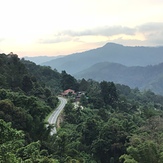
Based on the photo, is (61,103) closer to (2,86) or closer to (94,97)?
(94,97)

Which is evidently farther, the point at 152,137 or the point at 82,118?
the point at 82,118

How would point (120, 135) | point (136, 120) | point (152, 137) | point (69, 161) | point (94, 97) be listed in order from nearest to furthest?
point (69, 161) → point (152, 137) → point (120, 135) → point (136, 120) → point (94, 97)

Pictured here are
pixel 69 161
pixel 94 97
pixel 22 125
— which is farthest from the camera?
pixel 94 97

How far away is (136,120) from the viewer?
39.1m

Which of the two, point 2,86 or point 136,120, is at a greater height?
point 2,86

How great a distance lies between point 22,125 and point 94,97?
32852mm

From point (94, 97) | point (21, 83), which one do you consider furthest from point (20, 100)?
point (94, 97)

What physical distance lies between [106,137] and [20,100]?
321 inches

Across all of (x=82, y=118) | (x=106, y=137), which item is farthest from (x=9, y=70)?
(x=106, y=137)

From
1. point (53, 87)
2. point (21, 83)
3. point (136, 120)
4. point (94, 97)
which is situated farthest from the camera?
point (53, 87)

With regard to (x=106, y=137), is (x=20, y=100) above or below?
above

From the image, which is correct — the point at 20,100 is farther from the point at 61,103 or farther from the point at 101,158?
the point at 61,103

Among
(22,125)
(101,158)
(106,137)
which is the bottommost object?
(101,158)

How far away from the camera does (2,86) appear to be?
131 feet
